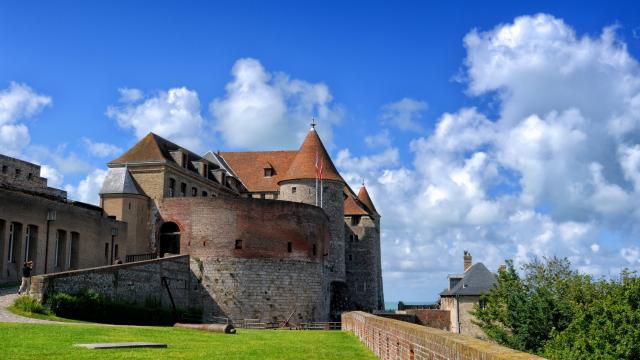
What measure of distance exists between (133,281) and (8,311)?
1095 centimetres

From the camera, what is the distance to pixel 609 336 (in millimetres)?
30359

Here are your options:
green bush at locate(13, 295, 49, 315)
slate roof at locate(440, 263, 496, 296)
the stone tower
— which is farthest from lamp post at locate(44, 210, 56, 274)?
slate roof at locate(440, 263, 496, 296)

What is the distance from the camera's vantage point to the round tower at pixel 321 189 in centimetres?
5409

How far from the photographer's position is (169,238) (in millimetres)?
46031

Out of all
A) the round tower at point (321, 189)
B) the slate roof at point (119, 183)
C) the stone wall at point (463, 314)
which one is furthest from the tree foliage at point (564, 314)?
the slate roof at point (119, 183)

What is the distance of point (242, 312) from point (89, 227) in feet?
36.4

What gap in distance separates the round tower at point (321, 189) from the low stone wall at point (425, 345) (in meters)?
35.3

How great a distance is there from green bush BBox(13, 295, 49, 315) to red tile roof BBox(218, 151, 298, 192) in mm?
36491

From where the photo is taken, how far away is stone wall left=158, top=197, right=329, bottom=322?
145 ft

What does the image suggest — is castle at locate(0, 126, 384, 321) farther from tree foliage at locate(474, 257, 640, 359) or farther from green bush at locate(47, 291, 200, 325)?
tree foliage at locate(474, 257, 640, 359)

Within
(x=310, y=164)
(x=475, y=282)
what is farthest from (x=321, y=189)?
(x=475, y=282)

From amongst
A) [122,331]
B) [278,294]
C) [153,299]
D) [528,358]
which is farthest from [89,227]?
[528,358]

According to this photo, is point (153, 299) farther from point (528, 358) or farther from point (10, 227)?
point (528, 358)

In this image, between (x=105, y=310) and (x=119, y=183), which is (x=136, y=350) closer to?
(x=105, y=310)
